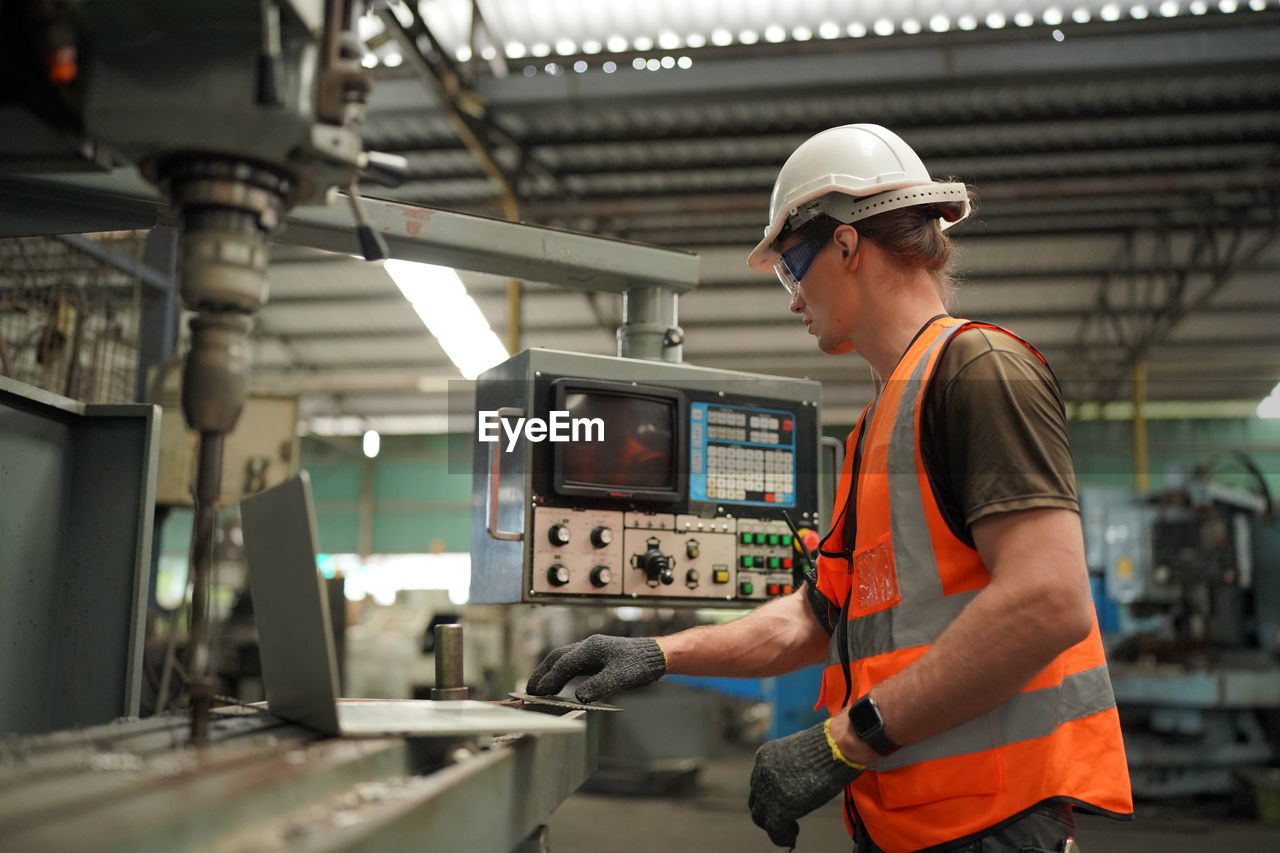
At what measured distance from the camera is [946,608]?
1100 mm

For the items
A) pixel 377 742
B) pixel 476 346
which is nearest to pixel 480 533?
pixel 377 742

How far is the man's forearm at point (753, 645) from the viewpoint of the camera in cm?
145

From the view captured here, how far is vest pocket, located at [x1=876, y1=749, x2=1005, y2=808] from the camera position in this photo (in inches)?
41.5

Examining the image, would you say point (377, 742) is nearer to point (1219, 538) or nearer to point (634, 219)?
point (1219, 538)

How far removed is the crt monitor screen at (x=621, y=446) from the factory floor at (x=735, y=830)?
262 centimetres

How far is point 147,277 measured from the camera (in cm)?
318

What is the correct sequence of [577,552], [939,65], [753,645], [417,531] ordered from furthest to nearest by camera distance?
[417,531] < [939,65] < [577,552] < [753,645]

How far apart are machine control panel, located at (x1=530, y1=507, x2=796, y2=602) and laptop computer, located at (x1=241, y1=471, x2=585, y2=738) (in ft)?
2.10

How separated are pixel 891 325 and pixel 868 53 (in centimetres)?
415

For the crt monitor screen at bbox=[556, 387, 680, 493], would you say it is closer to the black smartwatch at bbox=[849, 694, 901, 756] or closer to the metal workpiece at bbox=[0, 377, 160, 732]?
the metal workpiece at bbox=[0, 377, 160, 732]

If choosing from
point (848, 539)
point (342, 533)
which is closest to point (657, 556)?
point (848, 539)

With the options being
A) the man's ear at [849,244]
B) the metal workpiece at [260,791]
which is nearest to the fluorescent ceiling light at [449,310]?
the man's ear at [849,244]

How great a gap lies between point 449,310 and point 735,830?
2505 mm

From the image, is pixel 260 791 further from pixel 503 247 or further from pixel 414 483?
pixel 414 483
